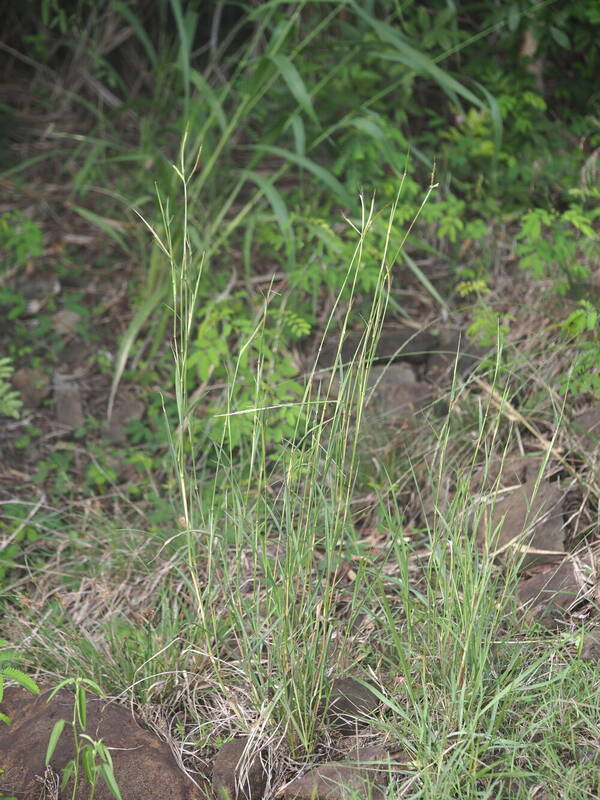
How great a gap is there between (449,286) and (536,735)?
1881 mm

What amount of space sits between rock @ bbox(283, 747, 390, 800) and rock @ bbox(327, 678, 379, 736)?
0.11 meters

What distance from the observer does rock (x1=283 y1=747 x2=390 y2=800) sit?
67.7 inches

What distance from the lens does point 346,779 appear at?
175cm

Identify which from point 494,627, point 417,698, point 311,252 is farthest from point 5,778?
point 311,252

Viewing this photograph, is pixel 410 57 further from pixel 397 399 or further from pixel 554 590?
pixel 554 590

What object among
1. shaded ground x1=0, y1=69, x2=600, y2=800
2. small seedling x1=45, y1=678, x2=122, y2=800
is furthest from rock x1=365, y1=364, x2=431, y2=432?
small seedling x1=45, y1=678, x2=122, y2=800

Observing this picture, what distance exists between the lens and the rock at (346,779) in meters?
1.72

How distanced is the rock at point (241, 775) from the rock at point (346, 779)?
0.20 feet

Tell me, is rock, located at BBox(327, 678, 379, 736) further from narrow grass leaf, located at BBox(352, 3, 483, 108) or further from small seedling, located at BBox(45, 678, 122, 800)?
narrow grass leaf, located at BBox(352, 3, 483, 108)

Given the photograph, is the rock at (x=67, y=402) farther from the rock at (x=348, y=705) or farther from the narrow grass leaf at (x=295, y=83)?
the rock at (x=348, y=705)

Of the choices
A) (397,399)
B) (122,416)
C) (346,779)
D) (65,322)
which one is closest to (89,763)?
(346,779)

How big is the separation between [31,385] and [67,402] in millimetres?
156

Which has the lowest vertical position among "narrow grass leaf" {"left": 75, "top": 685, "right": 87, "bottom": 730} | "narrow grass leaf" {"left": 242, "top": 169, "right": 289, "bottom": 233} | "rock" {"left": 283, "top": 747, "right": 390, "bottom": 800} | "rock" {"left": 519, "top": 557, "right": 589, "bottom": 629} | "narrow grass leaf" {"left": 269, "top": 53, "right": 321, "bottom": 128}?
"rock" {"left": 283, "top": 747, "right": 390, "bottom": 800}

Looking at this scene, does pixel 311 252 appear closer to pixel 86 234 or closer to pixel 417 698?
pixel 86 234
